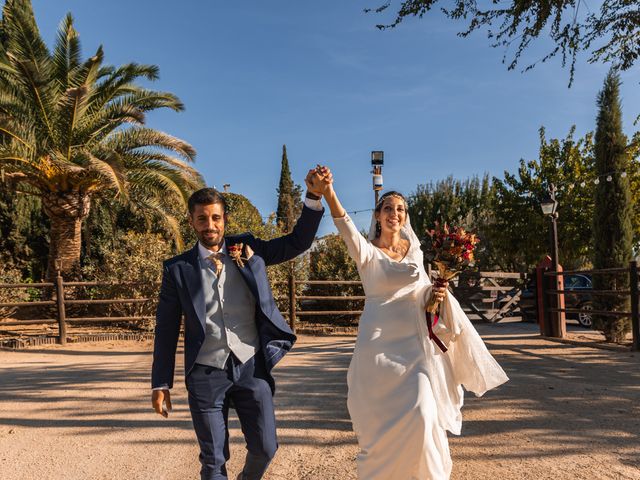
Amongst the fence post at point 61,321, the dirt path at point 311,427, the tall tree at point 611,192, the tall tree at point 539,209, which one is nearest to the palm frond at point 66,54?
the fence post at point 61,321

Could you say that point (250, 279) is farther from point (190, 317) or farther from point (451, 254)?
point (451, 254)

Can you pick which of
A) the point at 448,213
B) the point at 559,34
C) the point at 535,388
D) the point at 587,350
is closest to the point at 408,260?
the point at 535,388

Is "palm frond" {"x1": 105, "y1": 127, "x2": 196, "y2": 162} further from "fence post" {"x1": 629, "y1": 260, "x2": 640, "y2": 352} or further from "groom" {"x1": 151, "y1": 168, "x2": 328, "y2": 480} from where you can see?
"groom" {"x1": 151, "y1": 168, "x2": 328, "y2": 480}

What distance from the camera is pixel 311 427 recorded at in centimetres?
530

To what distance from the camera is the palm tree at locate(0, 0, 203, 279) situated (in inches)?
536

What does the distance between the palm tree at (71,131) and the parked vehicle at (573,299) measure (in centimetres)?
1133

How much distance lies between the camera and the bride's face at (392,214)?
152 inches

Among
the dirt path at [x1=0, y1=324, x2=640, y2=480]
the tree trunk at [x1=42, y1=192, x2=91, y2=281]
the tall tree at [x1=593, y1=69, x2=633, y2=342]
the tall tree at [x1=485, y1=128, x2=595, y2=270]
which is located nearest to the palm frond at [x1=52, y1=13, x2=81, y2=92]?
the tree trunk at [x1=42, y1=192, x2=91, y2=281]

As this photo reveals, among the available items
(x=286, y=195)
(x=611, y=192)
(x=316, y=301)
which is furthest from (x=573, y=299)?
(x=286, y=195)

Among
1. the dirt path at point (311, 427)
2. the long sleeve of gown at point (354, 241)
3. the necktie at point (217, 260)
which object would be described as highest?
the long sleeve of gown at point (354, 241)

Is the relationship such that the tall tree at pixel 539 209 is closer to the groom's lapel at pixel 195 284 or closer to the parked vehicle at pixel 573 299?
the parked vehicle at pixel 573 299

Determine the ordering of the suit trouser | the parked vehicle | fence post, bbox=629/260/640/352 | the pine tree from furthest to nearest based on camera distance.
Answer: the pine tree, the parked vehicle, fence post, bbox=629/260/640/352, the suit trouser

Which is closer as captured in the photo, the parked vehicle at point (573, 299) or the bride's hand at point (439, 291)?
the bride's hand at point (439, 291)

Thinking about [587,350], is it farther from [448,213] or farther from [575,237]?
[448,213]
